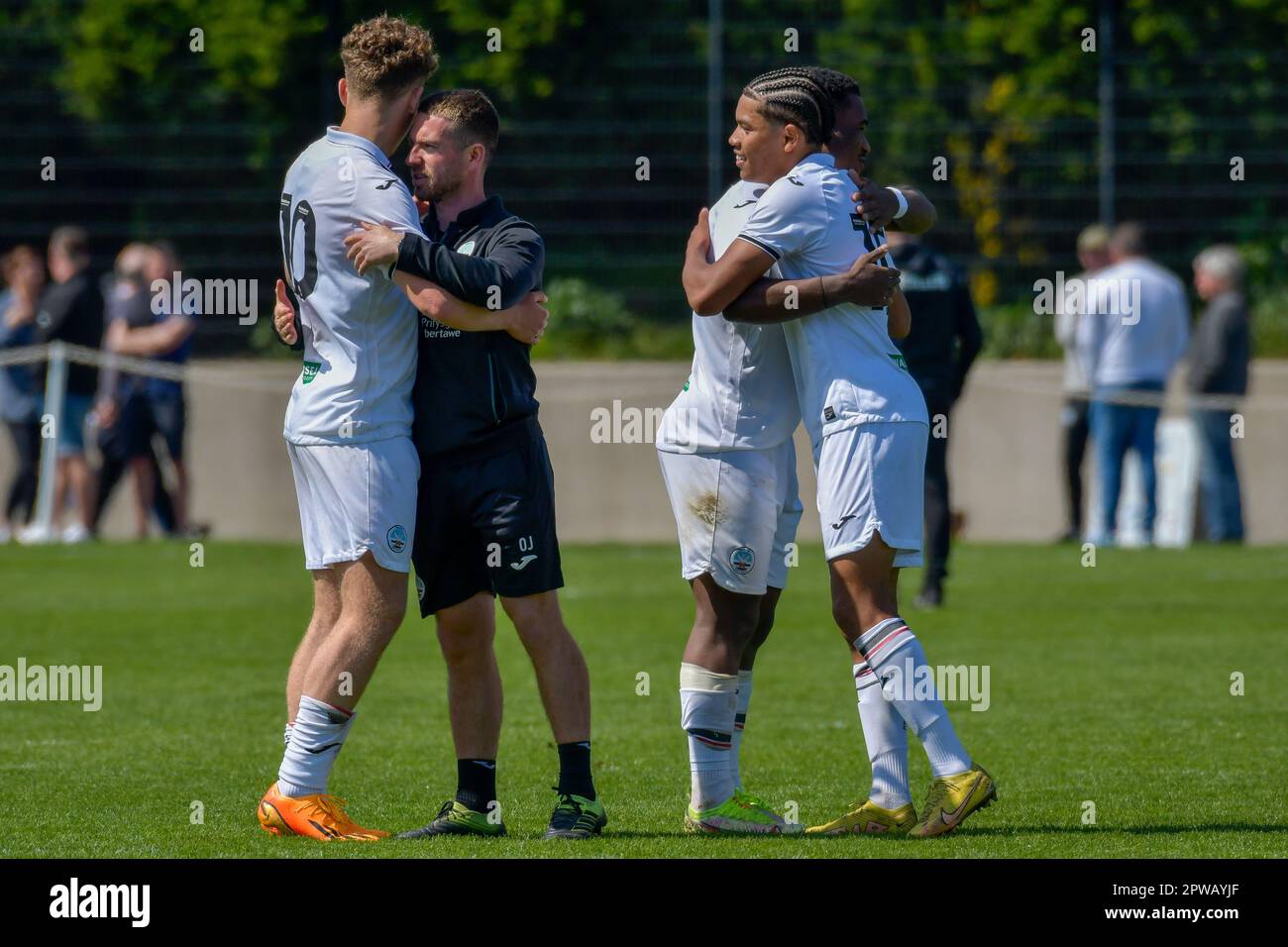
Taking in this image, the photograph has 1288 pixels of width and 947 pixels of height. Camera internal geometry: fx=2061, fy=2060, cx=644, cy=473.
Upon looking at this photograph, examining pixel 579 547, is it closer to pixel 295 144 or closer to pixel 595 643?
pixel 295 144

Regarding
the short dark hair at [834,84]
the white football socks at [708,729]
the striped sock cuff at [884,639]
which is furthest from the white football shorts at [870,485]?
the short dark hair at [834,84]

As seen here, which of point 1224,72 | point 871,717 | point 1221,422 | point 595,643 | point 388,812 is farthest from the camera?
point 1224,72

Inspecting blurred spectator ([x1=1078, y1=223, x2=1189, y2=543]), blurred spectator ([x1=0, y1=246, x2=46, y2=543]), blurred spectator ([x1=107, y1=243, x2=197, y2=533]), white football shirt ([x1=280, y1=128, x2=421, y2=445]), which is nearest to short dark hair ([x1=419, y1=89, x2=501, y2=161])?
white football shirt ([x1=280, y1=128, x2=421, y2=445])

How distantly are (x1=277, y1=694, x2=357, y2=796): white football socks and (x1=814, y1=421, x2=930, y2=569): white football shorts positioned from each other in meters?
1.45

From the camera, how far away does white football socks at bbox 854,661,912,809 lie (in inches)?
229

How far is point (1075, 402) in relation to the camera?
17.5 metres

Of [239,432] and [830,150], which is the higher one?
[830,150]

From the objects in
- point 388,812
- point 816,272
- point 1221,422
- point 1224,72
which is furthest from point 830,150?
point 1224,72

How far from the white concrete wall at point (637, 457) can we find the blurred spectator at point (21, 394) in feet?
4.23

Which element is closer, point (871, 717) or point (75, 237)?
point (871, 717)

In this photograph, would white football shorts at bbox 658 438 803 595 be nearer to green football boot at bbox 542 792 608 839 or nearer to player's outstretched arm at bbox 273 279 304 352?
green football boot at bbox 542 792 608 839
